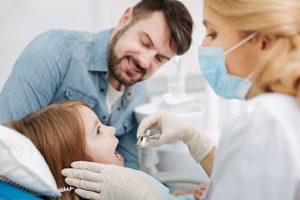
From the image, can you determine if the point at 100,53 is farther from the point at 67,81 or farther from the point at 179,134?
the point at 179,134

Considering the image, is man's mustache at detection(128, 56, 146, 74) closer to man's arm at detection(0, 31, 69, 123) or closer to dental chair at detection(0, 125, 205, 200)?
man's arm at detection(0, 31, 69, 123)

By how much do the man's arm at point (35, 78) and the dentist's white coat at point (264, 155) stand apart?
975 mm

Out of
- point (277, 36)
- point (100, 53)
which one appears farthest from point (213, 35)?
point (100, 53)

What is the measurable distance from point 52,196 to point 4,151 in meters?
0.21

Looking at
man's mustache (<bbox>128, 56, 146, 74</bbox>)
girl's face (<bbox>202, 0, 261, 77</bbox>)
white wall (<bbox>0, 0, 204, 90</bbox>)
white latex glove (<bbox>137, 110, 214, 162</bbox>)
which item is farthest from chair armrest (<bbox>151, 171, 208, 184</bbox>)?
white wall (<bbox>0, 0, 204, 90</bbox>)

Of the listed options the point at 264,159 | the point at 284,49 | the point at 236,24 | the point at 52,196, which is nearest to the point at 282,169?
the point at 264,159

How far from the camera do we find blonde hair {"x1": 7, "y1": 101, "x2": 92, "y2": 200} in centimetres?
100

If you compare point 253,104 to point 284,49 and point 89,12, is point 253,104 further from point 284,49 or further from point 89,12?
point 89,12

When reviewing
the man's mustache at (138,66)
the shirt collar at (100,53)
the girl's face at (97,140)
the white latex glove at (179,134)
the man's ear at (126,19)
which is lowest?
the white latex glove at (179,134)

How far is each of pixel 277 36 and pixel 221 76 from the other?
10.5 inches

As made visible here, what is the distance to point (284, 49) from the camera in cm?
72

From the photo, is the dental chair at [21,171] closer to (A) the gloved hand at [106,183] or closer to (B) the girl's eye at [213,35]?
(A) the gloved hand at [106,183]

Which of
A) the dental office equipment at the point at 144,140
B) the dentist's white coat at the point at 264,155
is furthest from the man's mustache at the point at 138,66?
the dentist's white coat at the point at 264,155

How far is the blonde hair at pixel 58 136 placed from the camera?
3.27 ft
